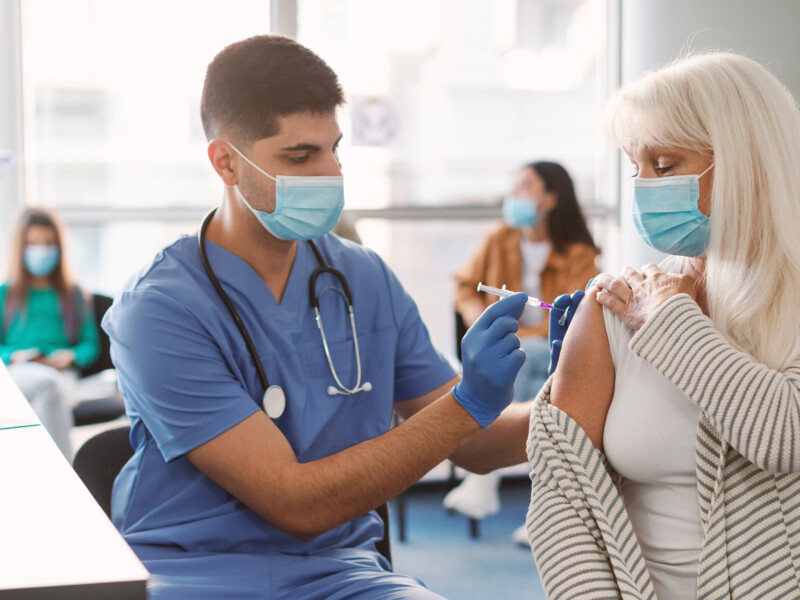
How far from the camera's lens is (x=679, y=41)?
8.57ft

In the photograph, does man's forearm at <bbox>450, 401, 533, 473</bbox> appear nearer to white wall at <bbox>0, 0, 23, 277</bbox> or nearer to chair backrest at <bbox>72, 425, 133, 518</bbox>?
chair backrest at <bbox>72, 425, 133, 518</bbox>

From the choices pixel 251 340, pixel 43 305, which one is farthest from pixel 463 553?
pixel 251 340

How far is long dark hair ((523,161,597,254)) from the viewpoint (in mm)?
3363

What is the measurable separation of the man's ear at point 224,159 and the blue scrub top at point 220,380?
13cm

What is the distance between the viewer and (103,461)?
1374 mm

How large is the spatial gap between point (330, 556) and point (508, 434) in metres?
0.36

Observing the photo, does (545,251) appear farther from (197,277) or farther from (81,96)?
(197,277)

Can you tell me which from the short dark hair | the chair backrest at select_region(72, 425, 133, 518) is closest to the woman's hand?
the short dark hair

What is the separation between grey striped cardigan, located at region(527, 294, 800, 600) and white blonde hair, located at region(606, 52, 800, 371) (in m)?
0.09

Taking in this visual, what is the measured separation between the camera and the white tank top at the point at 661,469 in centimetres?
110

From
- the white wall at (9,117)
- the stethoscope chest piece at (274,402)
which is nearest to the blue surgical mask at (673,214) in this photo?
the stethoscope chest piece at (274,402)

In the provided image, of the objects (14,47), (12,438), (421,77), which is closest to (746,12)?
(421,77)

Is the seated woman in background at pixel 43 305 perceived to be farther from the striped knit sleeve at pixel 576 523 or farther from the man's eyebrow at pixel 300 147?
the striped knit sleeve at pixel 576 523

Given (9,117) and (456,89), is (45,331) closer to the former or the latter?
(9,117)
